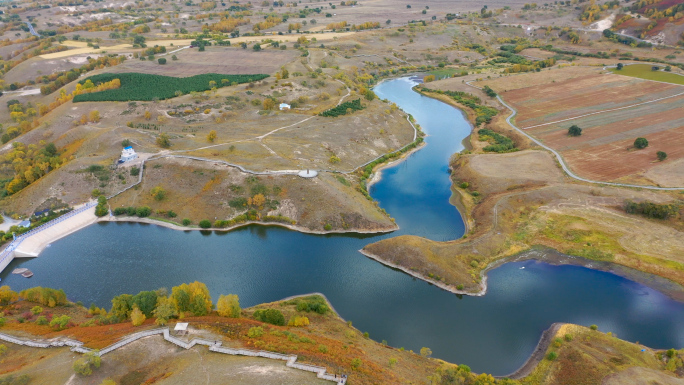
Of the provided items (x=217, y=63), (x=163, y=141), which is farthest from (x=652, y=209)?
(x=217, y=63)

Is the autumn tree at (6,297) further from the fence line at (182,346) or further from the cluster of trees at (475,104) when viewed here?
the cluster of trees at (475,104)

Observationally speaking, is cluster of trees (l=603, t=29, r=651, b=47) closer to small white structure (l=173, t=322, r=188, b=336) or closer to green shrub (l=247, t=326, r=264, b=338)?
green shrub (l=247, t=326, r=264, b=338)

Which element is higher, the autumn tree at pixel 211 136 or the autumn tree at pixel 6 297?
the autumn tree at pixel 211 136

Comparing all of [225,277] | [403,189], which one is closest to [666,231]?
[403,189]

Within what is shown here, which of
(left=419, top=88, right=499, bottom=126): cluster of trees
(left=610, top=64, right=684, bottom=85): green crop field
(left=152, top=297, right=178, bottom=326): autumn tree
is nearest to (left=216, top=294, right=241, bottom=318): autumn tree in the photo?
(left=152, top=297, right=178, bottom=326): autumn tree

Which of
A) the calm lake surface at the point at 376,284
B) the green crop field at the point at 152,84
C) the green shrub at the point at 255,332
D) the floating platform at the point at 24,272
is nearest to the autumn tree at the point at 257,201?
the calm lake surface at the point at 376,284

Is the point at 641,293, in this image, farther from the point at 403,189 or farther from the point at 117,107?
the point at 117,107

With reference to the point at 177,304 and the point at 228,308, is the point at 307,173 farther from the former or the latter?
the point at 177,304
